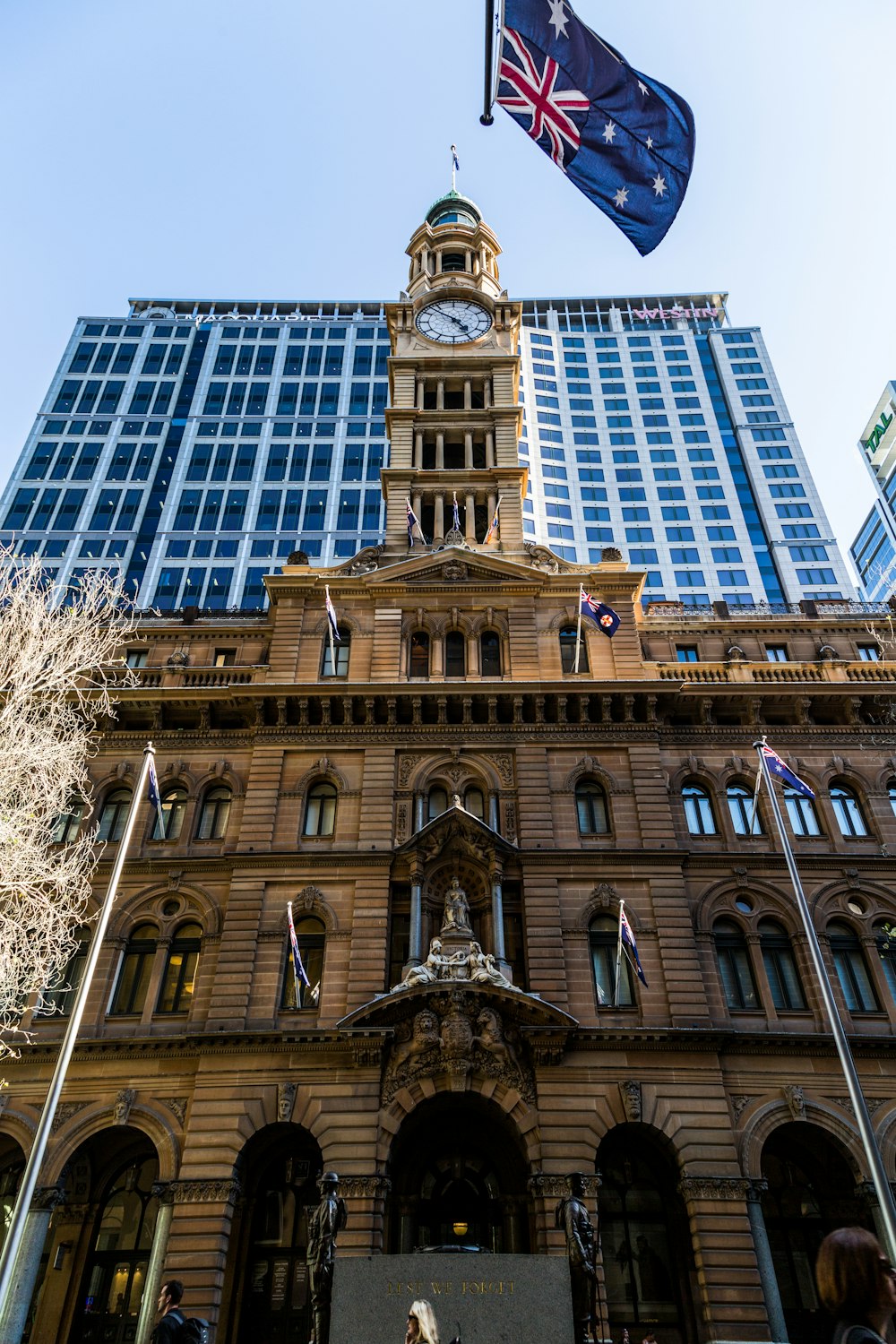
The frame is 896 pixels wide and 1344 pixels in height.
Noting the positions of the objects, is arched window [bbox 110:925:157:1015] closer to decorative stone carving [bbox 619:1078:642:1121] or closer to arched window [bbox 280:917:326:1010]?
arched window [bbox 280:917:326:1010]

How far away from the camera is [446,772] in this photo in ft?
108

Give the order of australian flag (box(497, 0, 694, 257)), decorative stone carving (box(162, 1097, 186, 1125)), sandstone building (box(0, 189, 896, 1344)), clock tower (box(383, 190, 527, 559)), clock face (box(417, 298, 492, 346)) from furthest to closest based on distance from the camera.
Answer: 1. clock face (box(417, 298, 492, 346))
2. clock tower (box(383, 190, 527, 559))
3. decorative stone carving (box(162, 1097, 186, 1125))
4. sandstone building (box(0, 189, 896, 1344))
5. australian flag (box(497, 0, 694, 257))

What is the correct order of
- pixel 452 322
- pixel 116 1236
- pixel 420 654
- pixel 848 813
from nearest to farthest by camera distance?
1. pixel 116 1236
2. pixel 848 813
3. pixel 420 654
4. pixel 452 322

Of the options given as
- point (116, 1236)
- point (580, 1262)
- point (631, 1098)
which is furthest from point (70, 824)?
point (580, 1262)

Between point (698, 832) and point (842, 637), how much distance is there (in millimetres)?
12086

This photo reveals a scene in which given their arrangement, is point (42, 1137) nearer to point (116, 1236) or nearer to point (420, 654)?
point (116, 1236)

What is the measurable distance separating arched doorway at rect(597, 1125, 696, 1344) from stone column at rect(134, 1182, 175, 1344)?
12.0 meters

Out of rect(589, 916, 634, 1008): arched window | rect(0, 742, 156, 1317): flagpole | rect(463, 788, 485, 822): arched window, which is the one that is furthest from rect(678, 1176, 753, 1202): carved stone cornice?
rect(0, 742, 156, 1317): flagpole

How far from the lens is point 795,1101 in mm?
26828

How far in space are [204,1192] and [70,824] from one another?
552 inches

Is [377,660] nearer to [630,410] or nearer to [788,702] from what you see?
[788,702]

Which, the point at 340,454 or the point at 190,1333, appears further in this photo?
the point at 340,454

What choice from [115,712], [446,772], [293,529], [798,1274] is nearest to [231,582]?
[293,529]

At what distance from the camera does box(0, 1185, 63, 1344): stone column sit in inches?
963
